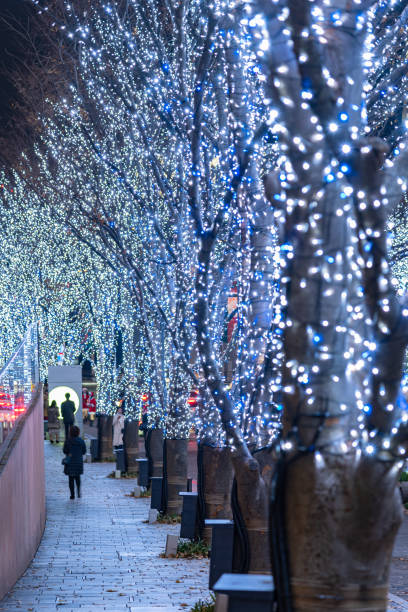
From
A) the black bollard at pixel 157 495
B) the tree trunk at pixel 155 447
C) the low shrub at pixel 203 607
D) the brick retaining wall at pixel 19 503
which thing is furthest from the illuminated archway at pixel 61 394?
the low shrub at pixel 203 607

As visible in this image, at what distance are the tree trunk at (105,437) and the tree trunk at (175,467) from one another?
12943 millimetres

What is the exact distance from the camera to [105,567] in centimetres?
1330

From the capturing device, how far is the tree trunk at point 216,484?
1371 centimetres

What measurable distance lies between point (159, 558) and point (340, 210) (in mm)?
10233

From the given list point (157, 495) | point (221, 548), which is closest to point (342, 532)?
point (221, 548)

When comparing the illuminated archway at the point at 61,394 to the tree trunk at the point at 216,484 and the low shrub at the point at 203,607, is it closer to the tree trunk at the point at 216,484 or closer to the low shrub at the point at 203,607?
the tree trunk at the point at 216,484

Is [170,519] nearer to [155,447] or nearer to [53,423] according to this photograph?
[155,447]

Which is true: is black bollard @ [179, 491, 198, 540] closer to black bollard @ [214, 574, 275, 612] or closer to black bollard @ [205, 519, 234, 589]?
black bollard @ [205, 519, 234, 589]

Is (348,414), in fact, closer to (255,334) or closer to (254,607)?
(254,607)

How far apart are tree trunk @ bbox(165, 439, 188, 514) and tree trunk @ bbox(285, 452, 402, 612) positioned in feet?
44.0

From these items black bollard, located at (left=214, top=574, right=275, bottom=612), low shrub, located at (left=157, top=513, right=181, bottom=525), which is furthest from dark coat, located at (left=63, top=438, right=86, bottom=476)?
black bollard, located at (left=214, top=574, right=275, bottom=612)

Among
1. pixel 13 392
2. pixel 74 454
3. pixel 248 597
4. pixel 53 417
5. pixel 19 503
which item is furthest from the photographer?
pixel 53 417

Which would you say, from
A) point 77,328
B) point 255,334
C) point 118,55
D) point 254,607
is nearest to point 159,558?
point 255,334

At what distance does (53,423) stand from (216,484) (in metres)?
29.2
